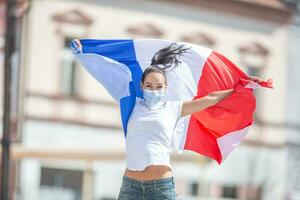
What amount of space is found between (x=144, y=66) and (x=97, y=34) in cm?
1489

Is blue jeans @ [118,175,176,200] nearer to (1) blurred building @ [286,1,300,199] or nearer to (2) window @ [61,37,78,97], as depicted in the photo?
(2) window @ [61,37,78,97]

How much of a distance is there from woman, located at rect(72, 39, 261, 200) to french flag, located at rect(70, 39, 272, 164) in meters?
0.27

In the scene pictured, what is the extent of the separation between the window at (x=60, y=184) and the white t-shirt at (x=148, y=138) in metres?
14.5

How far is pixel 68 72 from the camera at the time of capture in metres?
20.1

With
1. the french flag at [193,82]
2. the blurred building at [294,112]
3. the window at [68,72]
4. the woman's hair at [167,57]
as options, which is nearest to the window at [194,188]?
the blurred building at [294,112]

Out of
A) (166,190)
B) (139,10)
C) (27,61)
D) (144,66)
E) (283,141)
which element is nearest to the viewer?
(166,190)

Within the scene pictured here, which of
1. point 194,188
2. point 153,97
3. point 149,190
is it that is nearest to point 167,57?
point 153,97

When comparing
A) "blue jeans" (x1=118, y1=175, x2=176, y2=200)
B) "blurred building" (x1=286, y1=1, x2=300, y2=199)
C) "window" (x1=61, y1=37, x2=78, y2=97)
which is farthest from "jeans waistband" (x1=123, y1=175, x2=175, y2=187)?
"blurred building" (x1=286, y1=1, x2=300, y2=199)

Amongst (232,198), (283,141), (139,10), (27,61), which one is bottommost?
(232,198)

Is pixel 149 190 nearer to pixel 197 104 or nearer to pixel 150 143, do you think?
pixel 150 143

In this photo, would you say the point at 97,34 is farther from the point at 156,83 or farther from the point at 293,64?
the point at 156,83

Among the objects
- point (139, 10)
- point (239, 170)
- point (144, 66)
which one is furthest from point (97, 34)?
point (144, 66)

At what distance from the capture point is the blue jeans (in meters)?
4.85

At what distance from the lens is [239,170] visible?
2158 centimetres
